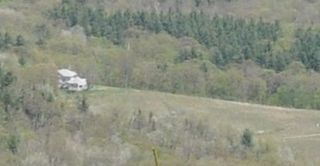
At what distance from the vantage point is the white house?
144ft

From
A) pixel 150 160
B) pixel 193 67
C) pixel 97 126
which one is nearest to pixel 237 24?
pixel 193 67

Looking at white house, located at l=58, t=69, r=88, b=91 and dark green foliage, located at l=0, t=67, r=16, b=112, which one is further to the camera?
white house, located at l=58, t=69, r=88, b=91

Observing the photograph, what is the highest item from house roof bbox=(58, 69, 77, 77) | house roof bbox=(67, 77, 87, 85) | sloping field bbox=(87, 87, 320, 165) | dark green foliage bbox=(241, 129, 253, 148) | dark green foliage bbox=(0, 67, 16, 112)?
dark green foliage bbox=(0, 67, 16, 112)

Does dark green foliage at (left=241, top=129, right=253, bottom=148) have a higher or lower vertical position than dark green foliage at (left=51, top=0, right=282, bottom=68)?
lower

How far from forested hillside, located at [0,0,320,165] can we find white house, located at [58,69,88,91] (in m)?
0.63

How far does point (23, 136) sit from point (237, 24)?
1007 inches

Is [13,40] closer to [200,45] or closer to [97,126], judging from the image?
A: [200,45]

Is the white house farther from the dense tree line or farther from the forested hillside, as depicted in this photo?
the dense tree line

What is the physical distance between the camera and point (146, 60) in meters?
51.1

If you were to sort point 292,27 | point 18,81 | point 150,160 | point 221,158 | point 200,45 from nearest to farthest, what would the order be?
1. point 150,160
2. point 221,158
3. point 18,81
4. point 200,45
5. point 292,27

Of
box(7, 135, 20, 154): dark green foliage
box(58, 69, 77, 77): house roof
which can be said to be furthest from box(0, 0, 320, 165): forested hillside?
box(58, 69, 77, 77): house roof

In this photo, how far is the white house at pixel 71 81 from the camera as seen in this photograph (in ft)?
144

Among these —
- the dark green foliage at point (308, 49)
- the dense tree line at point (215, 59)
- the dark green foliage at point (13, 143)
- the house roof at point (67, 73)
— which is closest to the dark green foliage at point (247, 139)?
the dark green foliage at point (13, 143)

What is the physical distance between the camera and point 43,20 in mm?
56938
